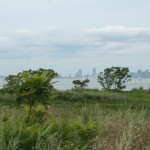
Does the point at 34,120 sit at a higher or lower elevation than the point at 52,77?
lower

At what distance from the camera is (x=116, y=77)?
35562 mm

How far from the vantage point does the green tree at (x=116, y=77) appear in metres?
35.1

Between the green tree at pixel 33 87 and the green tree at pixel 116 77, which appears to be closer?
the green tree at pixel 33 87

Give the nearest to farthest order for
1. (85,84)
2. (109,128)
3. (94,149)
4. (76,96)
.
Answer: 1. (94,149)
2. (109,128)
3. (76,96)
4. (85,84)

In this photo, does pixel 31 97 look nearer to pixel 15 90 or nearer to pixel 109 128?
pixel 15 90

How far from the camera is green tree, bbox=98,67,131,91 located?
35.1 m

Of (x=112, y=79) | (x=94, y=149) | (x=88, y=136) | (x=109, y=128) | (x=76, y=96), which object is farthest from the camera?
(x=112, y=79)

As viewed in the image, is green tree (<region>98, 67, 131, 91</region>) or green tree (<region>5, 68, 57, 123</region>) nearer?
green tree (<region>5, 68, 57, 123</region>)

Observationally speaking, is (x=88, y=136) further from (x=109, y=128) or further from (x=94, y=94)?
(x=94, y=94)

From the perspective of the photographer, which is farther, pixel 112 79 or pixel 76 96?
pixel 112 79

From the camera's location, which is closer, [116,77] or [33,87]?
[33,87]

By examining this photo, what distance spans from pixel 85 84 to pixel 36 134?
34.9 metres

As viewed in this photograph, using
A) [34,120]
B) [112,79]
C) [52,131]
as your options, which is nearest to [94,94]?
[112,79]

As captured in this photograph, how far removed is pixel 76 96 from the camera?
2527 cm
